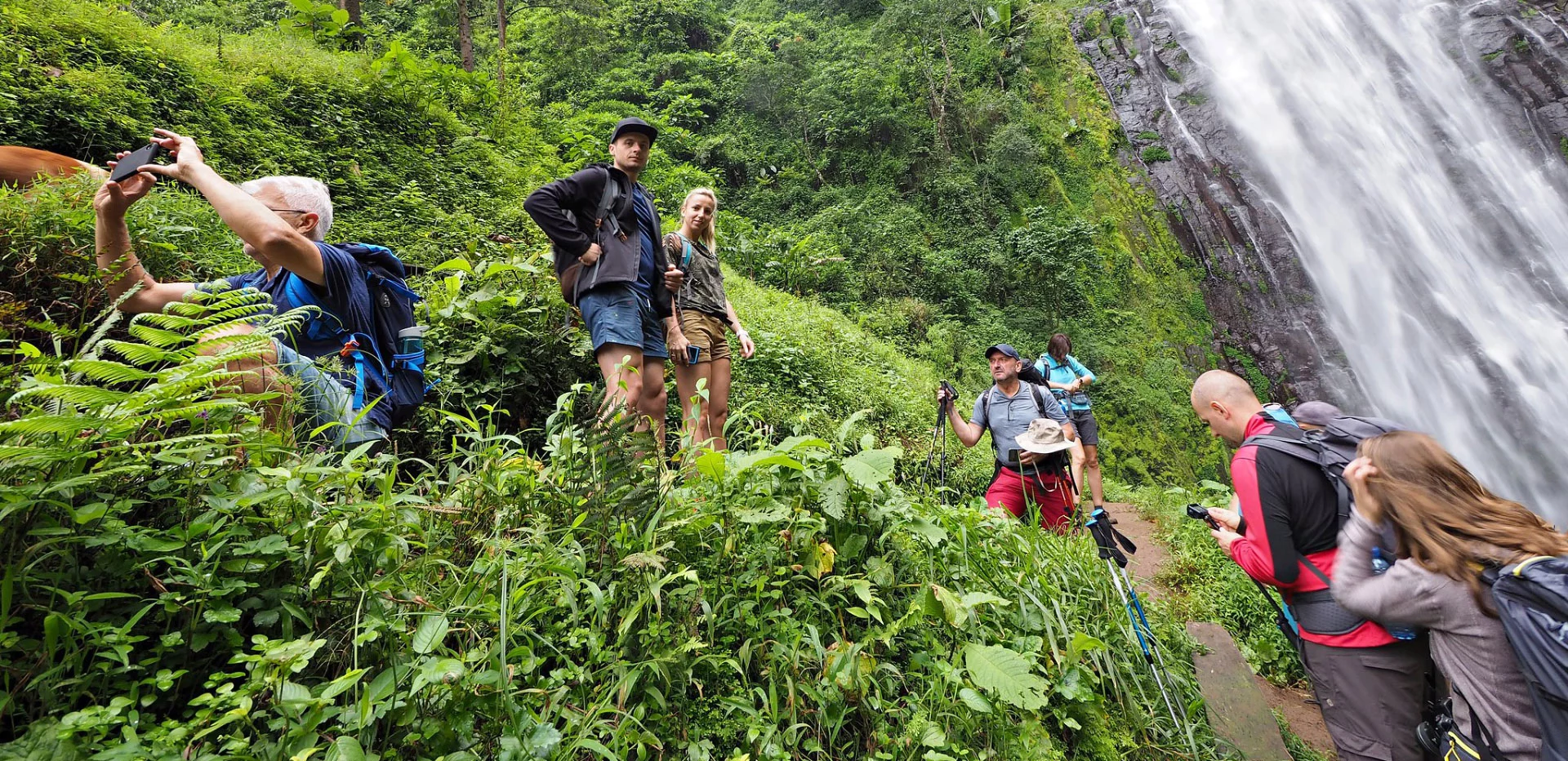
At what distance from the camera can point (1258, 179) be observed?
19.7 metres

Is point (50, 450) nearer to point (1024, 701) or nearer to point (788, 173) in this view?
point (1024, 701)

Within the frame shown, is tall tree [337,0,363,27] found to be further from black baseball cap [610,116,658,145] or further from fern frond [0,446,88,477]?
fern frond [0,446,88,477]

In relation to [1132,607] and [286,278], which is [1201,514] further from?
[286,278]

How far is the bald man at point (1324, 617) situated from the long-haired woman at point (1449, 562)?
7.2 inches

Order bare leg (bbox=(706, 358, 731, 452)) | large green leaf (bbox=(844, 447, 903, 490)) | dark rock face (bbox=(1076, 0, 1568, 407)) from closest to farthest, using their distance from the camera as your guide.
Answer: large green leaf (bbox=(844, 447, 903, 490)) < bare leg (bbox=(706, 358, 731, 452)) < dark rock face (bbox=(1076, 0, 1568, 407))

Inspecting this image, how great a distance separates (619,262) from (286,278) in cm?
135

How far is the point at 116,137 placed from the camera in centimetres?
484

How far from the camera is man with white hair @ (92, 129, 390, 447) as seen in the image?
195cm

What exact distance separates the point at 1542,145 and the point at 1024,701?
26.3 metres

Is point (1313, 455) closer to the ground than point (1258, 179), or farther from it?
farther from it

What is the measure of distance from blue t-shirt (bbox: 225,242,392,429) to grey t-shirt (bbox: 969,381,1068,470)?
3.96m

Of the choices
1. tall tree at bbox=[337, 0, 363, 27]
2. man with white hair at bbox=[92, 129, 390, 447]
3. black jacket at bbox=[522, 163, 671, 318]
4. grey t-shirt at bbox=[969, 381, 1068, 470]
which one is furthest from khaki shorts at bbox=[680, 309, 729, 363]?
tall tree at bbox=[337, 0, 363, 27]

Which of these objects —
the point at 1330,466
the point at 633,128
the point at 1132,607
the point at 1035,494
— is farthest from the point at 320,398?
the point at 1035,494

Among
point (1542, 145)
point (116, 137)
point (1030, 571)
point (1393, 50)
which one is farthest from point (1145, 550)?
point (1393, 50)
